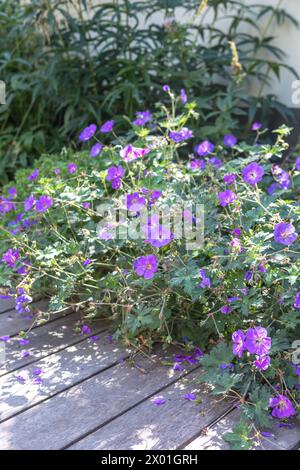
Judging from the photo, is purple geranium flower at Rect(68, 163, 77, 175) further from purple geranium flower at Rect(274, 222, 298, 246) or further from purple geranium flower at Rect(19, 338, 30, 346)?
purple geranium flower at Rect(274, 222, 298, 246)

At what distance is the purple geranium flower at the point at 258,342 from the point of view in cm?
Result: 173

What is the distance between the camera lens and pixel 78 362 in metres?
2.11

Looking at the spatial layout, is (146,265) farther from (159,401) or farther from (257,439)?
(257,439)

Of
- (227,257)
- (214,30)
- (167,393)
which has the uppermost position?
(214,30)

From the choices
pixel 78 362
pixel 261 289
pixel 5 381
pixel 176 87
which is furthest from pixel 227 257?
pixel 176 87

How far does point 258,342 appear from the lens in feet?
5.72

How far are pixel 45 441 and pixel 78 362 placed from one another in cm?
44

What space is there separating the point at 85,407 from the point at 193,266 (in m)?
0.52

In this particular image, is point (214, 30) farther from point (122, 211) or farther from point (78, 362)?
point (78, 362)

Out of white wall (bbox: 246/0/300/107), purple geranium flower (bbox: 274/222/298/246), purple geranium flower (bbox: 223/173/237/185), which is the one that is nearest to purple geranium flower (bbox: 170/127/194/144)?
purple geranium flower (bbox: 223/173/237/185)

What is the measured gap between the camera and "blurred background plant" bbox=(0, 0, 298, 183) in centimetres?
339

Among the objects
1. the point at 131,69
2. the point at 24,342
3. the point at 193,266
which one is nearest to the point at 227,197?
the point at 193,266

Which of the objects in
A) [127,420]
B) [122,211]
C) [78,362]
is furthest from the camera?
[122,211]

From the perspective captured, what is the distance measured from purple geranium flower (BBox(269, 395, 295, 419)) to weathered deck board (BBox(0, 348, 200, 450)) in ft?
1.21
